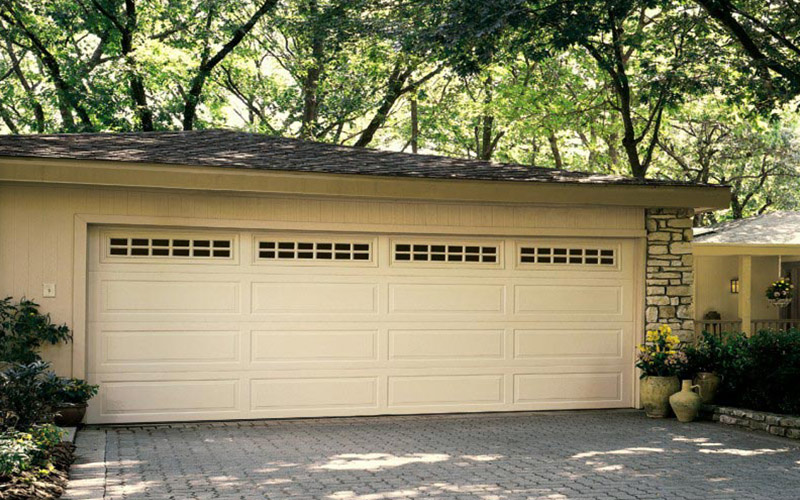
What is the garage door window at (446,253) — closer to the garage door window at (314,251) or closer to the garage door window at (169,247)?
the garage door window at (314,251)

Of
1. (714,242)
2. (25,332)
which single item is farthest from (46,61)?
(714,242)

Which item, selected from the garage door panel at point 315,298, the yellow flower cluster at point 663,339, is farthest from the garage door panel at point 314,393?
A: the yellow flower cluster at point 663,339

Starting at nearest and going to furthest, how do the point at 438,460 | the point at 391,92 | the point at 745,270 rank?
the point at 438,460
the point at 745,270
the point at 391,92

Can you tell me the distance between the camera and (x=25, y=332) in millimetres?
9633

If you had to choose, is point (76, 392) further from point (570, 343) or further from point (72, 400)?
point (570, 343)

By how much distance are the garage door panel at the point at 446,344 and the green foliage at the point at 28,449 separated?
4458 mm

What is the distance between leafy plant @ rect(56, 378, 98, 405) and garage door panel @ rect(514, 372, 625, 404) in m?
4.91

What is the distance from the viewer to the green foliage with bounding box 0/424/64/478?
6215 mm

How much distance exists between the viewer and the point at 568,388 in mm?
11711

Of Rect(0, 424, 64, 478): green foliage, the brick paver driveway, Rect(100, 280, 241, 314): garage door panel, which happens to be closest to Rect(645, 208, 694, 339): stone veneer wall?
the brick paver driveway

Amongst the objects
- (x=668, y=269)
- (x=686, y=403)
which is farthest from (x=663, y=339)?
(x=668, y=269)

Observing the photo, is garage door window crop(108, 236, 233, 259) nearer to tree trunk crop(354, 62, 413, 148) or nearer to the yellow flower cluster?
the yellow flower cluster

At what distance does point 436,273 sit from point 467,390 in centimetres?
144

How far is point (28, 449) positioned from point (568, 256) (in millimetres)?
7020
